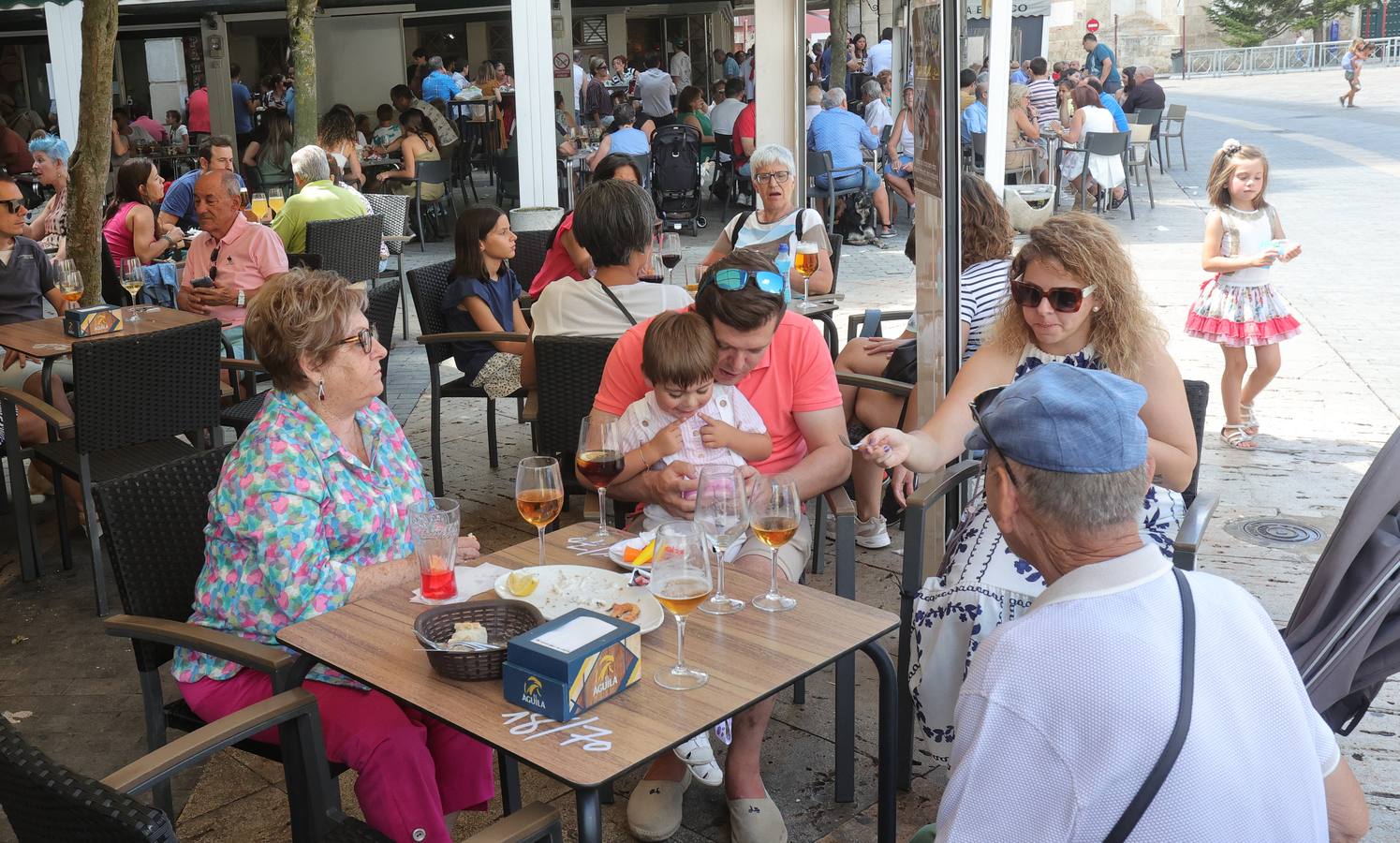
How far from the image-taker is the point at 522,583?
88.0 inches

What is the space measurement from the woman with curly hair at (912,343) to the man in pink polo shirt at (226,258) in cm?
269

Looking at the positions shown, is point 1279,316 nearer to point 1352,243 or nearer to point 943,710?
point 943,710

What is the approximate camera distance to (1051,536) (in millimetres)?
1499

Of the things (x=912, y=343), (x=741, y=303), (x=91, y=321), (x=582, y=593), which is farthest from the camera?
(x=91, y=321)

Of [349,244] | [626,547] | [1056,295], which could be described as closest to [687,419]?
[626,547]

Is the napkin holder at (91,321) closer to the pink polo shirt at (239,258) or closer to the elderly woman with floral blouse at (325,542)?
the pink polo shirt at (239,258)

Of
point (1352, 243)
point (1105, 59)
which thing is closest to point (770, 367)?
point (1352, 243)

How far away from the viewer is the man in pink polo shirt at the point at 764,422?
107 inches

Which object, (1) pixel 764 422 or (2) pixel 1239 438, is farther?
(2) pixel 1239 438

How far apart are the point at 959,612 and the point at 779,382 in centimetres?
78

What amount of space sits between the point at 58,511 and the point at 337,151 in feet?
19.0

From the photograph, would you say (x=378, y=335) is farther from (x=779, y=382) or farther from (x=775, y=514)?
(x=775, y=514)

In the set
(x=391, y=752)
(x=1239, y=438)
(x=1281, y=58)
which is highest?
(x=1281, y=58)

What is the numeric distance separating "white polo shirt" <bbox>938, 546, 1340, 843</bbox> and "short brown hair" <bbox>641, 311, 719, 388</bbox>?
1410 millimetres
